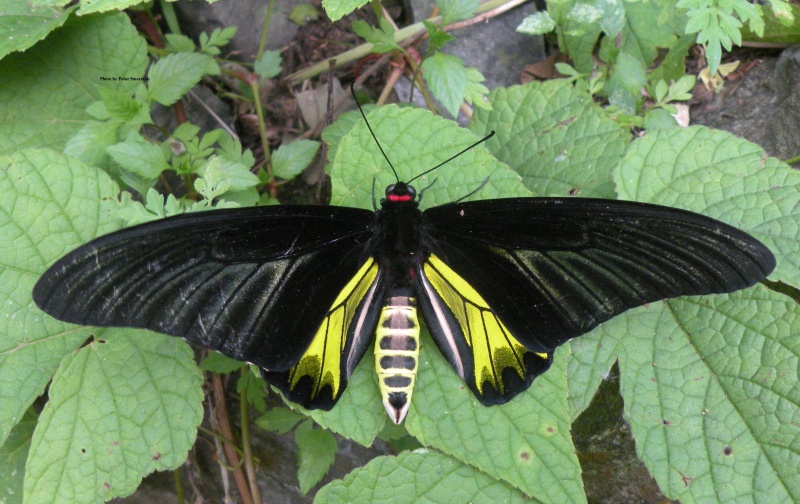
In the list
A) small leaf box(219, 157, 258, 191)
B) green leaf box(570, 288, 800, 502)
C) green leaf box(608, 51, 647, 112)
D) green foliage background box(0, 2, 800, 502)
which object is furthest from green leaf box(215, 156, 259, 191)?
green leaf box(608, 51, 647, 112)

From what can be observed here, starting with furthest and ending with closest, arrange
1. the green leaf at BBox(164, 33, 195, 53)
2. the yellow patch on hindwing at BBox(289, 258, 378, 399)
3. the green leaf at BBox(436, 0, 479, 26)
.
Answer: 1. the green leaf at BBox(164, 33, 195, 53)
2. the green leaf at BBox(436, 0, 479, 26)
3. the yellow patch on hindwing at BBox(289, 258, 378, 399)

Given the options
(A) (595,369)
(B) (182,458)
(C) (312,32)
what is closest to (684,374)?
(A) (595,369)

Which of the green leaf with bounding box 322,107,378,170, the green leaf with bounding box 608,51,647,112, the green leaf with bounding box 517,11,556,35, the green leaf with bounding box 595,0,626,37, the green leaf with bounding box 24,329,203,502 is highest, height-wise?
the green leaf with bounding box 517,11,556,35

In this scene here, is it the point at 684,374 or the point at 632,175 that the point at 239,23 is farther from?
the point at 684,374

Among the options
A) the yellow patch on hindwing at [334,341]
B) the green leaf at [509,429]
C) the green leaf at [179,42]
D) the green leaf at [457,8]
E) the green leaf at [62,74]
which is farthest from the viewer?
the green leaf at [179,42]

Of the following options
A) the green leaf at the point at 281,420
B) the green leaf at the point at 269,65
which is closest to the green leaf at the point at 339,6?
the green leaf at the point at 269,65

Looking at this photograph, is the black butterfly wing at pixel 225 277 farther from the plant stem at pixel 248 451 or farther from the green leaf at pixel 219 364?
the plant stem at pixel 248 451

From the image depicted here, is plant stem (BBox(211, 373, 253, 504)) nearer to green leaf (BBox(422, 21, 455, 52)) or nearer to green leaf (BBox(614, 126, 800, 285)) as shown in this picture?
green leaf (BBox(422, 21, 455, 52))
